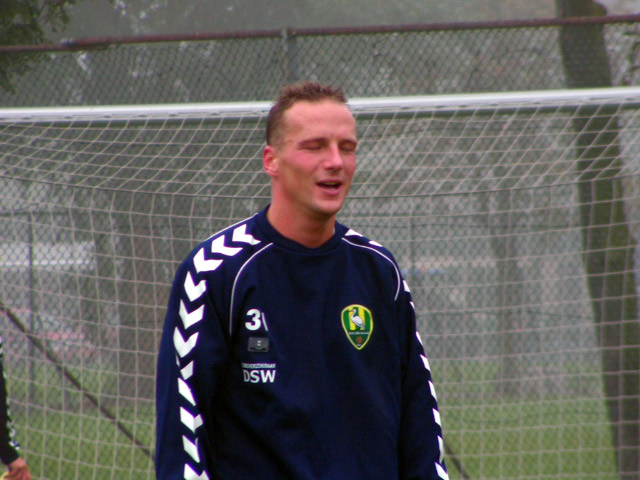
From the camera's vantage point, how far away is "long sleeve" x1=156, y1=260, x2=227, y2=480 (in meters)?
1.93

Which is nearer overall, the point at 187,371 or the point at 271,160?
the point at 187,371

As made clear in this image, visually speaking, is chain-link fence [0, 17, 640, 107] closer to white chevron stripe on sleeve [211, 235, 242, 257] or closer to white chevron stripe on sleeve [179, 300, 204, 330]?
white chevron stripe on sleeve [211, 235, 242, 257]

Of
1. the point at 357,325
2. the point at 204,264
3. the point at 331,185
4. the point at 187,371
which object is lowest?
the point at 187,371

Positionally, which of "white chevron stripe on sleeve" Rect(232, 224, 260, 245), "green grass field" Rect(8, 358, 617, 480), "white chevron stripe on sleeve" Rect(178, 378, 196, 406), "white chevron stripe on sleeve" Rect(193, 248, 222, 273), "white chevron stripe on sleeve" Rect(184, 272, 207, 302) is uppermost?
"white chevron stripe on sleeve" Rect(232, 224, 260, 245)

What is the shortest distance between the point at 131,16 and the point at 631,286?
444 centimetres

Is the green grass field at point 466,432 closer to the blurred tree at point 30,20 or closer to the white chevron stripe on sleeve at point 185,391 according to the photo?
the blurred tree at point 30,20

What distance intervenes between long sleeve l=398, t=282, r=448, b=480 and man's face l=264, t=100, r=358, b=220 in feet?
1.27

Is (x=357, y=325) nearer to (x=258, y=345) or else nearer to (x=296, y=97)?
(x=258, y=345)

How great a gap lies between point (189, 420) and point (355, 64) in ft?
12.7

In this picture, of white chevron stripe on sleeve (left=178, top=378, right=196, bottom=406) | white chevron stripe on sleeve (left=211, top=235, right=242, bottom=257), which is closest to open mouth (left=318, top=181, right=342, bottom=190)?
white chevron stripe on sleeve (left=211, top=235, right=242, bottom=257)

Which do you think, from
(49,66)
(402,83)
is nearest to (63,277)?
(49,66)

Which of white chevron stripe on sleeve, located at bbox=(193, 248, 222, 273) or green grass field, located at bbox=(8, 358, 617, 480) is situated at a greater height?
white chevron stripe on sleeve, located at bbox=(193, 248, 222, 273)

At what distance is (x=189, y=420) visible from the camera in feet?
6.32

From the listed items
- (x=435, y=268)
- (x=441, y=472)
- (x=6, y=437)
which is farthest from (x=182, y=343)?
(x=435, y=268)
